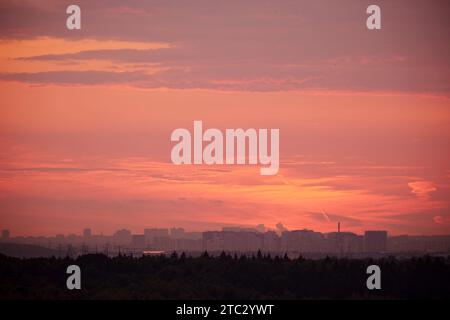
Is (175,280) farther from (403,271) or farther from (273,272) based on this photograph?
(403,271)

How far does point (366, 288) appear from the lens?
12962 centimetres

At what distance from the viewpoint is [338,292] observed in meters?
128

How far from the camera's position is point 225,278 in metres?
133

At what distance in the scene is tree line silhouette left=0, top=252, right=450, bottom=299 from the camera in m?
125

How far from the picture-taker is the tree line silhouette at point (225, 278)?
12500 centimetres

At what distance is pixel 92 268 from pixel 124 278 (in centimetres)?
522
